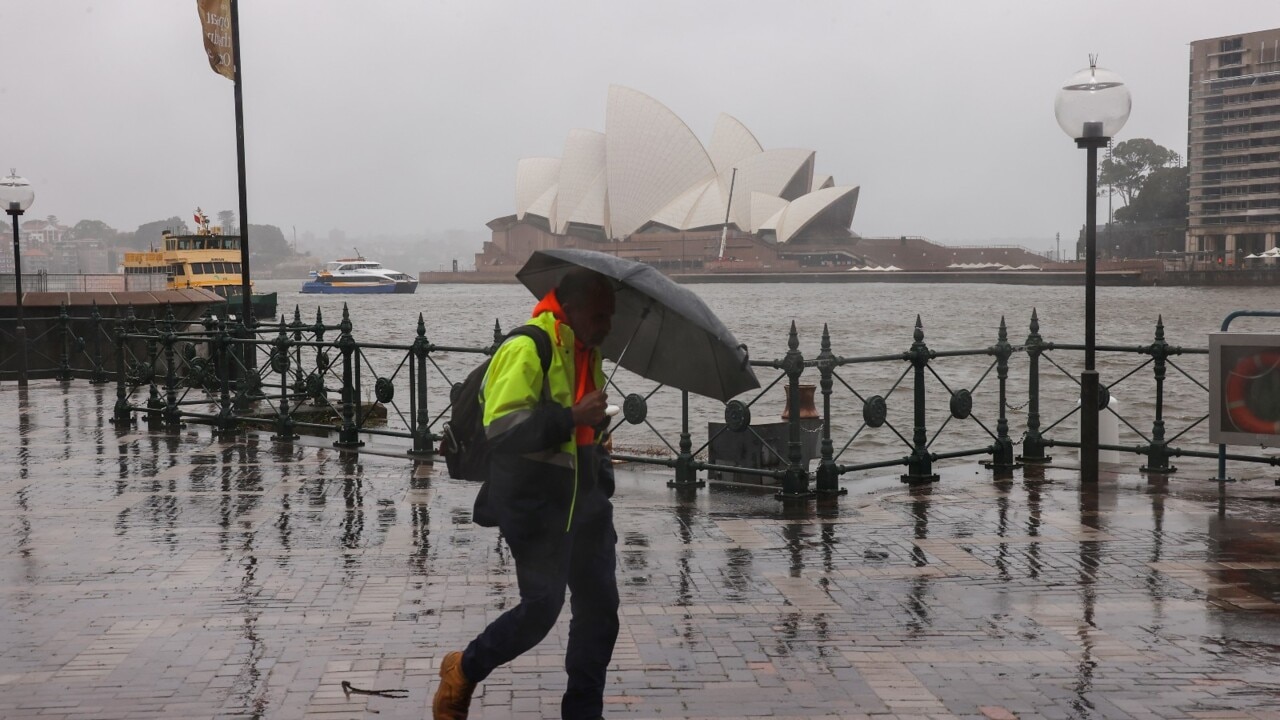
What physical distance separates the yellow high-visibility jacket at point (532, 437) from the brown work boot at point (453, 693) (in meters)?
0.51

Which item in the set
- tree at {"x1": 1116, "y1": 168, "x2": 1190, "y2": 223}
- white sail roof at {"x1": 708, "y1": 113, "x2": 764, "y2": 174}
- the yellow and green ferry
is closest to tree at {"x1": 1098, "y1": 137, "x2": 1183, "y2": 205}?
tree at {"x1": 1116, "y1": 168, "x2": 1190, "y2": 223}

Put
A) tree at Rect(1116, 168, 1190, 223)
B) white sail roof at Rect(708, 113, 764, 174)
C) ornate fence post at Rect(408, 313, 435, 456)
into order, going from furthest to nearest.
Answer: tree at Rect(1116, 168, 1190, 223) < white sail roof at Rect(708, 113, 764, 174) < ornate fence post at Rect(408, 313, 435, 456)

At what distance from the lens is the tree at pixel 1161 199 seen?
422 feet

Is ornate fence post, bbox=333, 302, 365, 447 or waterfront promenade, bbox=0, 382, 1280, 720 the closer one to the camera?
waterfront promenade, bbox=0, 382, 1280, 720

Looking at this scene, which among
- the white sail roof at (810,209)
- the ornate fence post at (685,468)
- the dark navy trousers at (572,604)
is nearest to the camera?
the dark navy trousers at (572,604)

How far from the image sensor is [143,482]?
31.1 feet

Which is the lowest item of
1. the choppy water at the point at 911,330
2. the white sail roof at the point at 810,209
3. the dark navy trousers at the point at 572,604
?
the choppy water at the point at 911,330

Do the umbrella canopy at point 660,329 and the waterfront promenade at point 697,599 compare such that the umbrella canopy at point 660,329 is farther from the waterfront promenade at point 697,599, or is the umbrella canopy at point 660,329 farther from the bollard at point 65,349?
the bollard at point 65,349

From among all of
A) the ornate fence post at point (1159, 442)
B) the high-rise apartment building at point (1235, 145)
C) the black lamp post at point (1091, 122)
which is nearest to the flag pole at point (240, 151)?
the black lamp post at point (1091, 122)

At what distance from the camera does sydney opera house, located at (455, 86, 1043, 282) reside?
95.6 meters

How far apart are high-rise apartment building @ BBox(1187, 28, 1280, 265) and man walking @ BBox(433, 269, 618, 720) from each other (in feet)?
400

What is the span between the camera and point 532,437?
358cm

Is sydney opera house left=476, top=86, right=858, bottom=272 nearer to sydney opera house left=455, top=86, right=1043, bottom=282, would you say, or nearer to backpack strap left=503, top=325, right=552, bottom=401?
sydney opera house left=455, top=86, right=1043, bottom=282

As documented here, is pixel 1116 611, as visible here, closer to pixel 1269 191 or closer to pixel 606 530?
pixel 606 530
